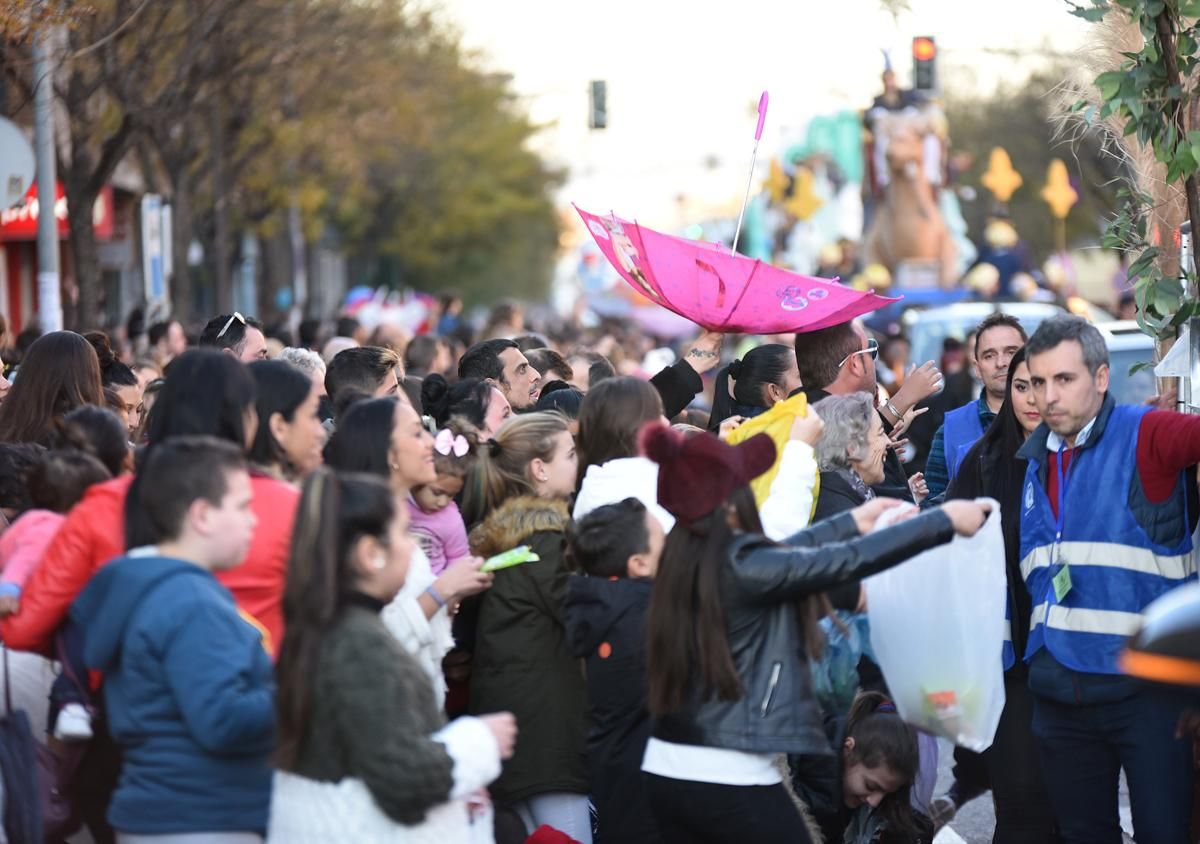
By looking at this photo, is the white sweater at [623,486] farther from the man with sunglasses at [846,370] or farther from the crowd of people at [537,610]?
the man with sunglasses at [846,370]

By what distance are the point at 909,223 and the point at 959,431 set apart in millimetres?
33443

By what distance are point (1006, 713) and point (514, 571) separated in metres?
1.79

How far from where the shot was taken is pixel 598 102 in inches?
1142

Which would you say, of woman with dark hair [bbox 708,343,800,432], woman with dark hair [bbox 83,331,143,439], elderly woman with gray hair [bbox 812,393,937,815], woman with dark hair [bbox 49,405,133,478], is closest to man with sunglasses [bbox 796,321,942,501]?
woman with dark hair [bbox 708,343,800,432]

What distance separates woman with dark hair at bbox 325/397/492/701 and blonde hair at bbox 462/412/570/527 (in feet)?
2.72

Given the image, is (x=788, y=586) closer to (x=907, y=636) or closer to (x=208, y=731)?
(x=907, y=636)

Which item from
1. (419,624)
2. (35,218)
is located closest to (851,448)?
(419,624)

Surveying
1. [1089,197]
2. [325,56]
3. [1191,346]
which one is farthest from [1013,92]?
[1191,346]

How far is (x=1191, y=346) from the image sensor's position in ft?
20.4

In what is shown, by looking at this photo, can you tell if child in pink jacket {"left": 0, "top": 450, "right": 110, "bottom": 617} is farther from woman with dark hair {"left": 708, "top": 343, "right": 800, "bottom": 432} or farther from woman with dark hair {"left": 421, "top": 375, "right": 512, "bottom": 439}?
woman with dark hair {"left": 708, "top": 343, "right": 800, "bottom": 432}

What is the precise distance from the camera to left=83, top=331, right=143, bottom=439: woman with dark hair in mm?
8906

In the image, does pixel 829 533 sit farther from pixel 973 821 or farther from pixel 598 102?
pixel 598 102

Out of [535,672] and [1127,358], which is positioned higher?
[1127,358]

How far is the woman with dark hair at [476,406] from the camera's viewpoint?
7188 millimetres
